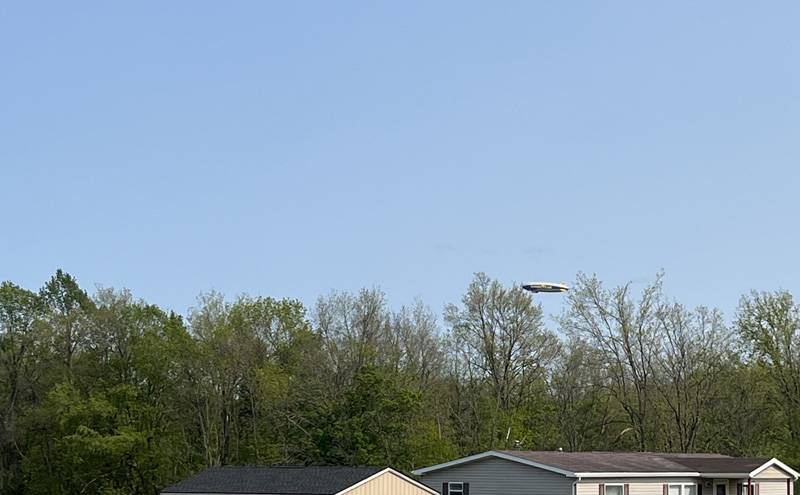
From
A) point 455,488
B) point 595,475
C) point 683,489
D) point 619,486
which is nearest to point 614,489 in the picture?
point 619,486

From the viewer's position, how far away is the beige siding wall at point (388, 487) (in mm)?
44731

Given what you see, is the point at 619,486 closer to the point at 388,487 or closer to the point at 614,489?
the point at 614,489

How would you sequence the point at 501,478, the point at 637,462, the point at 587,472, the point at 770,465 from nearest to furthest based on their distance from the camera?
the point at 587,472 < the point at 501,478 < the point at 637,462 < the point at 770,465

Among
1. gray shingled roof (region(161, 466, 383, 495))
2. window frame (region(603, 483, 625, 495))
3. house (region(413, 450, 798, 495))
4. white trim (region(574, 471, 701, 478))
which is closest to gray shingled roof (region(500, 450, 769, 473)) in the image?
house (region(413, 450, 798, 495))

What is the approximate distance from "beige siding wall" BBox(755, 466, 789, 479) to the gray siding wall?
11601 mm

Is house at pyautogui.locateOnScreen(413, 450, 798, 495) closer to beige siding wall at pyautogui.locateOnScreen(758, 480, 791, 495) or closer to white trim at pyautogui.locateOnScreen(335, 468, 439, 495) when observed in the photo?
beige siding wall at pyautogui.locateOnScreen(758, 480, 791, 495)

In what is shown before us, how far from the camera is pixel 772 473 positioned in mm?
52125

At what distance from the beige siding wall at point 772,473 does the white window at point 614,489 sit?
8.20 metres

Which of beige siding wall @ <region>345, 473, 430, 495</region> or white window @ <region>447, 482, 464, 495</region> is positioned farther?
white window @ <region>447, 482, 464, 495</region>

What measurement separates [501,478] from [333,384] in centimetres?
2090

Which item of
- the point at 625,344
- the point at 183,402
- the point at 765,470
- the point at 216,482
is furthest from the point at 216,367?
the point at 765,470

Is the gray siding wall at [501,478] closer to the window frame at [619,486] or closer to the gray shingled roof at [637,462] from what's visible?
the gray shingled roof at [637,462]

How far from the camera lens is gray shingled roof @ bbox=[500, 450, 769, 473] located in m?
45.7

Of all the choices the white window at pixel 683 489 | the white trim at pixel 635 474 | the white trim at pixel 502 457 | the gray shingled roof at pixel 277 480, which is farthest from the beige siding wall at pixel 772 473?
the gray shingled roof at pixel 277 480
